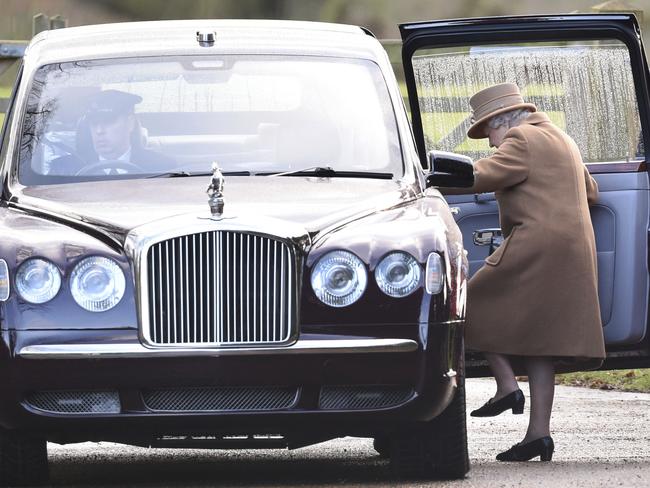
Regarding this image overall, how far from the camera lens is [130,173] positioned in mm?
6070

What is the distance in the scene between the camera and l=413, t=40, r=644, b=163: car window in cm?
754

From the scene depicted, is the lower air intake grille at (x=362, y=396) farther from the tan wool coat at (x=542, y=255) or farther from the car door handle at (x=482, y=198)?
the car door handle at (x=482, y=198)

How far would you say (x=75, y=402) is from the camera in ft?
17.5

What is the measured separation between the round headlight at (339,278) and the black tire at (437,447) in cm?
61

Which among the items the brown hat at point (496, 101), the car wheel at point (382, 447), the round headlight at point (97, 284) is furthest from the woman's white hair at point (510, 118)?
the round headlight at point (97, 284)

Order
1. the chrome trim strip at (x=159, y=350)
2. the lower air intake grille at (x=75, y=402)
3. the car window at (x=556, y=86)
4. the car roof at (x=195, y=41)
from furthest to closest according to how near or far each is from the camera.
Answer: the car window at (x=556, y=86), the car roof at (x=195, y=41), the lower air intake grille at (x=75, y=402), the chrome trim strip at (x=159, y=350)

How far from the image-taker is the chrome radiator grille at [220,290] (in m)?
5.23

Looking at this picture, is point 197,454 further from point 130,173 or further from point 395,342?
point 395,342

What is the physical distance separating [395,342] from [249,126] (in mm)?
1274

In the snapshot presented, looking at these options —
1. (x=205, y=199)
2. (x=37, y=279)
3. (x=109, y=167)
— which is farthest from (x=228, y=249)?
(x=109, y=167)

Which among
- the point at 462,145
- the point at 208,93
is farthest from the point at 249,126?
the point at 462,145

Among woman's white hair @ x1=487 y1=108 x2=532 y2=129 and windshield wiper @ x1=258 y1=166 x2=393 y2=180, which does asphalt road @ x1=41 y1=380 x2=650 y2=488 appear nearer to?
windshield wiper @ x1=258 y1=166 x2=393 y2=180

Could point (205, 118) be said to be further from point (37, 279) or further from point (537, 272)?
point (537, 272)

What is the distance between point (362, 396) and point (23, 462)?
122 centimetres
